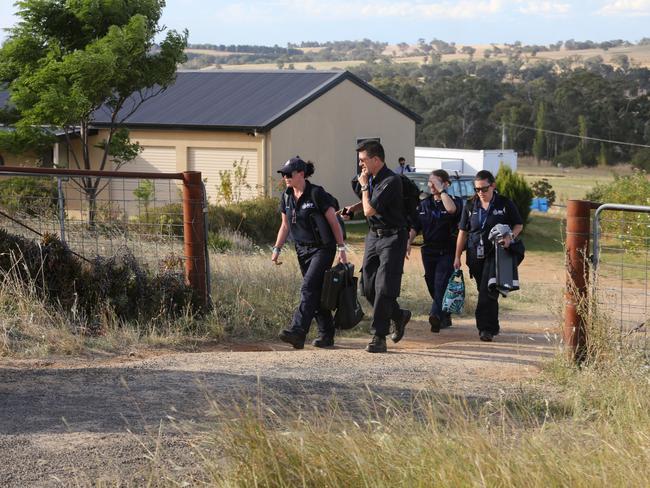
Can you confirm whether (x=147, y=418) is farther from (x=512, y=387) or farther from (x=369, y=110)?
(x=369, y=110)

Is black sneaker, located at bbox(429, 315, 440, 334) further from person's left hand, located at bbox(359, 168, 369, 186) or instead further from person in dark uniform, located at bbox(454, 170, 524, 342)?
person's left hand, located at bbox(359, 168, 369, 186)

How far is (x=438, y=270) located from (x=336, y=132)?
2011cm

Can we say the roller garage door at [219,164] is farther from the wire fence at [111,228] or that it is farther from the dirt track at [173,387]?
the dirt track at [173,387]

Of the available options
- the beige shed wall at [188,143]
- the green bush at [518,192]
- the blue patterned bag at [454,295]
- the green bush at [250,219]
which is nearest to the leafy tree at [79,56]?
the green bush at [250,219]

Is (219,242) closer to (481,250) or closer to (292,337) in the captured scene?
(481,250)

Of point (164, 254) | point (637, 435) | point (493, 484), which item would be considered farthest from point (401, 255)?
point (493, 484)

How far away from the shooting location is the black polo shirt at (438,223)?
1034 cm

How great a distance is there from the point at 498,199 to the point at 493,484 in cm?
571

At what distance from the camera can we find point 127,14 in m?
22.2

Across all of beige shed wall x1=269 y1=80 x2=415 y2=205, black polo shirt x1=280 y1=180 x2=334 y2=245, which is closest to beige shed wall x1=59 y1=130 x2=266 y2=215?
beige shed wall x1=269 y1=80 x2=415 y2=205

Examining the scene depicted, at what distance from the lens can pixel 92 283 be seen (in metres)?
9.43

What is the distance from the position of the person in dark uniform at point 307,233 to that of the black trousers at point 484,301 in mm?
1499

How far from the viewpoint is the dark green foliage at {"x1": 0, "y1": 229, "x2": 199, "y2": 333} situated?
30.4 ft

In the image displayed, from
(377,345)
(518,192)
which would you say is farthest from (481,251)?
(518,192)
